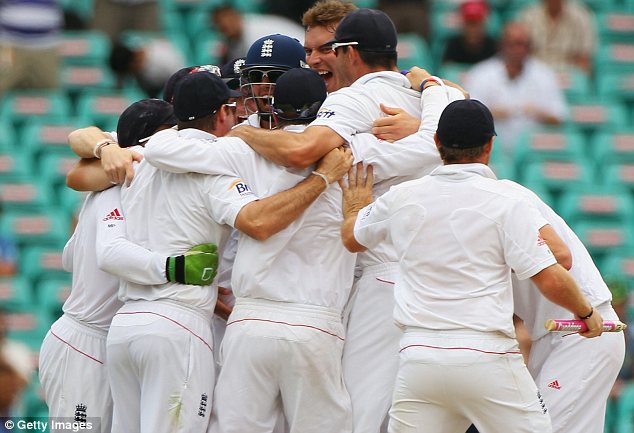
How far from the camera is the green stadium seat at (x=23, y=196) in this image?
42.6ft

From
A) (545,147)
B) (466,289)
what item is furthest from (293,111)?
(545,147)

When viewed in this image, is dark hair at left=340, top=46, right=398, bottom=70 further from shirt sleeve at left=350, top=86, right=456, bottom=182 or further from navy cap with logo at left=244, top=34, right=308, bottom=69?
shirt sleeve at left=350, top=86, right=456, bottom=182

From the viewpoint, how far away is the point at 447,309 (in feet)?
22.3

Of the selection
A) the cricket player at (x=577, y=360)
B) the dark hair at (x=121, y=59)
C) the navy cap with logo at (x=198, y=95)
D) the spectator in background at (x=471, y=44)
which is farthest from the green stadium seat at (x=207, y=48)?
the cricket player at (x=577, y=360)

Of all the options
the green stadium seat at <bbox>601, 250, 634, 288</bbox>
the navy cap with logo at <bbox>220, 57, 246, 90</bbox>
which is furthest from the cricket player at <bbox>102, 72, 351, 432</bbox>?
the green stadium seat at <bbox>601, 250, 634, 288</bbox>

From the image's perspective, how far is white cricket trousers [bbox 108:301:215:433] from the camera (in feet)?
24.3

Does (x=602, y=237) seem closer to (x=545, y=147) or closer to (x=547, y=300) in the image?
(x=545, y=147)

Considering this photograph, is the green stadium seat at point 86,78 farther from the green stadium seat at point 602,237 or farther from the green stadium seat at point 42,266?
the green stadium seat at point 602,237

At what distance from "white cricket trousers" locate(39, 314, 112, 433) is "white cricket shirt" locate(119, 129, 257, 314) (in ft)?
1.82

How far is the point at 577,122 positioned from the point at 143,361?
8.33 metres

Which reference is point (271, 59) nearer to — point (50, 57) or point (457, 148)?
point (457, 148)

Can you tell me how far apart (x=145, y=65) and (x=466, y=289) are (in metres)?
8.03

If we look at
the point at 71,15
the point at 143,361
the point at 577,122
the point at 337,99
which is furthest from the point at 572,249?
the point at 71,15

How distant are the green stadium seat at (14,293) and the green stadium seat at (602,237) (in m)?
5.23
